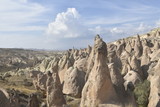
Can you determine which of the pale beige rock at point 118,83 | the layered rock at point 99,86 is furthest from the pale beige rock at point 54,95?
the pale beige rock at point 118,83

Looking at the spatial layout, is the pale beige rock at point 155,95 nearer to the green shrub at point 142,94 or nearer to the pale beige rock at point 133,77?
the green shrub at point 142,94

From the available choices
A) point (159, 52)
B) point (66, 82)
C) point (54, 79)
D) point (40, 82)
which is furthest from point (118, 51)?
point (54, 79)

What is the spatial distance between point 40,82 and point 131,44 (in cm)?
2956

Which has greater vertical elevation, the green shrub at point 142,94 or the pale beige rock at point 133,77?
the pale beige rock at point 133,77

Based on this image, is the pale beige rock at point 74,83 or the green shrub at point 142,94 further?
the pale beige rock at point 74,83

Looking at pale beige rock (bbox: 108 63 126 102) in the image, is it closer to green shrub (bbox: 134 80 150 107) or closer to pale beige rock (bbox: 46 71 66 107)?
green shrub (bbox: 134 80 150 107)

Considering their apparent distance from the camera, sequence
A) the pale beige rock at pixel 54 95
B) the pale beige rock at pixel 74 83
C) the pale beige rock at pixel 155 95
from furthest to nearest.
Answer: the pale beige rock at pixel 74 83 → the pale beige rock at pixel 54 95 → the pale beige rock at pixel 155 95

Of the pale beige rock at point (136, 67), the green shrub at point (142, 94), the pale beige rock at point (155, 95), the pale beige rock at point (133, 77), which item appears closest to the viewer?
the pale beige rock at point (155, 95)

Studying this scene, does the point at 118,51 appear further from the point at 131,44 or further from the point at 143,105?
the point at 143,105

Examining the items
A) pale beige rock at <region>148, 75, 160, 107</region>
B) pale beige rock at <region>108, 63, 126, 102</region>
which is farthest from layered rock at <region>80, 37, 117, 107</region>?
pale beige rock at <region>148, 75, 160, 107</region>

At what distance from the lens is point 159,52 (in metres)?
46.9

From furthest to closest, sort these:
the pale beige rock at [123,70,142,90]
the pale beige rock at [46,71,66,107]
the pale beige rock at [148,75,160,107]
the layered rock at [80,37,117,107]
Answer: the pale beige rock at [123,70,142,90]
the pale beige rock at [46,71,66,107]
the pale beige rock at [148,75,160,107]
the layered rock at [80,37,117,107]

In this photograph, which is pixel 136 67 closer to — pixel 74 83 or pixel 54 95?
pixel 74 83

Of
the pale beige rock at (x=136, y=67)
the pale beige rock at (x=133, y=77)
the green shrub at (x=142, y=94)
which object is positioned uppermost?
the pale beige rock at (x=136, y=67)
